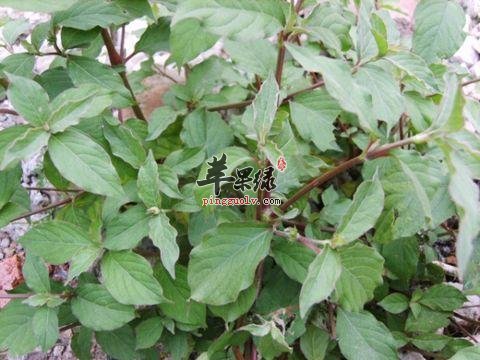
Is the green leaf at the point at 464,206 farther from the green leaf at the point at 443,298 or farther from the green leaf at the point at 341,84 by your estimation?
the green leaf at the point at 443,298

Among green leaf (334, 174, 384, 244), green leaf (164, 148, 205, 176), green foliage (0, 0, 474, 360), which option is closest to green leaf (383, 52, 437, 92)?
green foliage (0, 0, 474, 360)

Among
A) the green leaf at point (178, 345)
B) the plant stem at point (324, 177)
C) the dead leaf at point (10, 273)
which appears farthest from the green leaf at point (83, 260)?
the dead leaf at point (10, 273)

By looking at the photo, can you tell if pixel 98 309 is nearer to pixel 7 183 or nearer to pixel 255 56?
pixel 7 183

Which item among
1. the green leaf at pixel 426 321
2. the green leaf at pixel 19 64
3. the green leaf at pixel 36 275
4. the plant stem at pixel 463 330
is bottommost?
the plant stem at pixel 463 330

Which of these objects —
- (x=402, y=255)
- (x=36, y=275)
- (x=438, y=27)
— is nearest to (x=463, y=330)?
(x=402, y=255)

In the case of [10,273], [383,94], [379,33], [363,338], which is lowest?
[10,273]

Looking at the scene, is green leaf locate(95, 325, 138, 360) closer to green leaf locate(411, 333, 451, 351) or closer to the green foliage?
the green foliage

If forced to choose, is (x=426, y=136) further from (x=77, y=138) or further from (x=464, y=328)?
(x=464, y=328)
